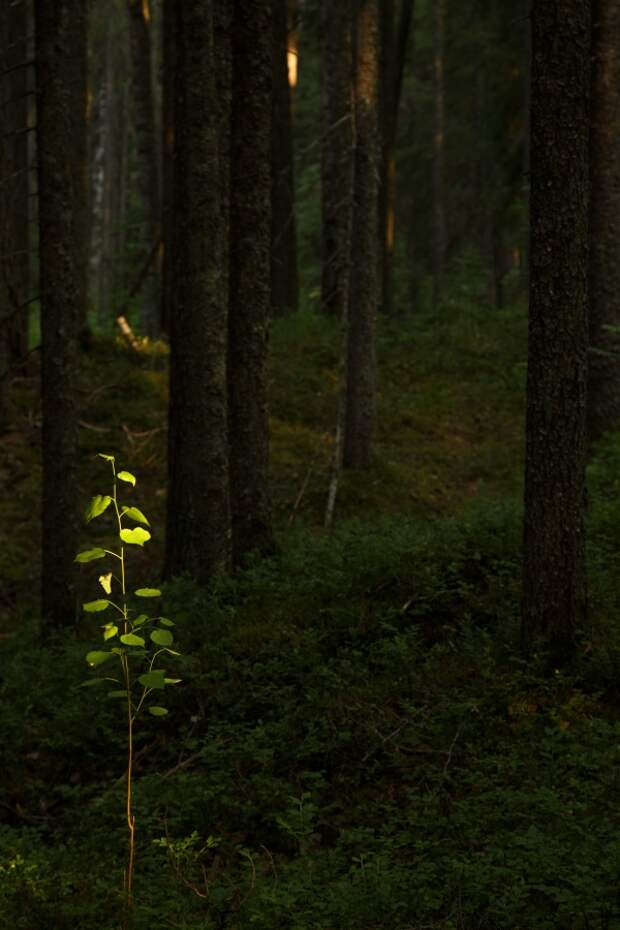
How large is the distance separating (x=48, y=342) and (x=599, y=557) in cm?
535

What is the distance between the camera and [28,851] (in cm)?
615

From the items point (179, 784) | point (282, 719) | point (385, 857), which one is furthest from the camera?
point (282, 719)

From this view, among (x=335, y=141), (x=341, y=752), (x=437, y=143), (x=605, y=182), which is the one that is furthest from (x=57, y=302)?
(x=437, y=143)

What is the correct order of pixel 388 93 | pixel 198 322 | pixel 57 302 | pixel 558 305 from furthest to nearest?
pixel 388 93, pixel 198 322, pixel 57 302, pixel 558 305

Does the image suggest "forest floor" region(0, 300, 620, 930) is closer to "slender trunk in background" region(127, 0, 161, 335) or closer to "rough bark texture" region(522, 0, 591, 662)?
"rough bark texture" region(522, 0, 591, 662)

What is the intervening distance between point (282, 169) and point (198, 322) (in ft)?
39.8

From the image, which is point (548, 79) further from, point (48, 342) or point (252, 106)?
point (48, 342)

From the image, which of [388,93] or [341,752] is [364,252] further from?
[388,93]

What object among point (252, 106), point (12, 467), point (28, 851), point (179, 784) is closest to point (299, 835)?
point (179, 784)

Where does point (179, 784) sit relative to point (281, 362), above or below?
below

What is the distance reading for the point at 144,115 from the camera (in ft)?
74.4

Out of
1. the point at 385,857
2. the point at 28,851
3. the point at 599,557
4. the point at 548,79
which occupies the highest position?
the point at 548,79

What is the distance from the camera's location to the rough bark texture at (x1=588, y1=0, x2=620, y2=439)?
1316cm

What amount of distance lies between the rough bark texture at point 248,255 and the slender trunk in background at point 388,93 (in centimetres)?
1255
